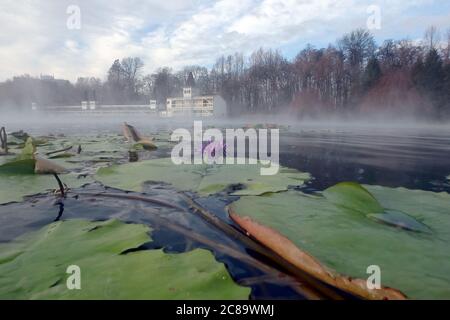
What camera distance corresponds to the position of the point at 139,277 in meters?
0.76

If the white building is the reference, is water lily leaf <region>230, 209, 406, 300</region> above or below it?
below

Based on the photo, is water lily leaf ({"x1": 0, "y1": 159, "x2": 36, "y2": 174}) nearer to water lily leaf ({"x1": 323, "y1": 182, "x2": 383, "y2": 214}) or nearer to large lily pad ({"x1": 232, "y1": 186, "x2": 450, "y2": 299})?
large lily pad ({"x1": 232, "y1": 186, "x2": 450, "y2": 299})

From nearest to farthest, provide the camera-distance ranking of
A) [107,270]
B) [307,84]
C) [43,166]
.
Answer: [107,270], [43,166], [307,84]

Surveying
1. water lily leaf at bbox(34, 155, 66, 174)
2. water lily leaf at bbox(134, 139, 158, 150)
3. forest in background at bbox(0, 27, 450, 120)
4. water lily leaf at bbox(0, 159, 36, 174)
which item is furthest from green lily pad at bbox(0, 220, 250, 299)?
forest in background at bbox(0, 27, 450, 120)

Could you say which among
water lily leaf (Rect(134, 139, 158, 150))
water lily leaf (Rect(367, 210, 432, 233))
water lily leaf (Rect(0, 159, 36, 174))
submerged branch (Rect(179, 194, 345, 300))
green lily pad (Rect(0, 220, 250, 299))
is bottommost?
submerged branch (Rect(179, 194, 345, 300))

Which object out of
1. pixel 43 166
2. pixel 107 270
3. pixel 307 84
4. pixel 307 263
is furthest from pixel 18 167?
pixel 307 84

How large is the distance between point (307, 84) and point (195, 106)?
51.4ft

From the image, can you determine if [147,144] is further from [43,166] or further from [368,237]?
[368,237]

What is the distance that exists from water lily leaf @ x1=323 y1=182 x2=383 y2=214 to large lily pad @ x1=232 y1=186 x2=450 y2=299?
31mm

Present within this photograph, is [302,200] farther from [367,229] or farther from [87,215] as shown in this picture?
[87,215]

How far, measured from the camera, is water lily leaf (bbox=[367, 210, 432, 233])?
1106 millimetres

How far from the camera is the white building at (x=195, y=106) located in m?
39.4

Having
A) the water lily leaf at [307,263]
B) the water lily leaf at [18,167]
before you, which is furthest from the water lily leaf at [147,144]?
the water lily leaf at [307,263]

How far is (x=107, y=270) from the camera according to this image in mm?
801
